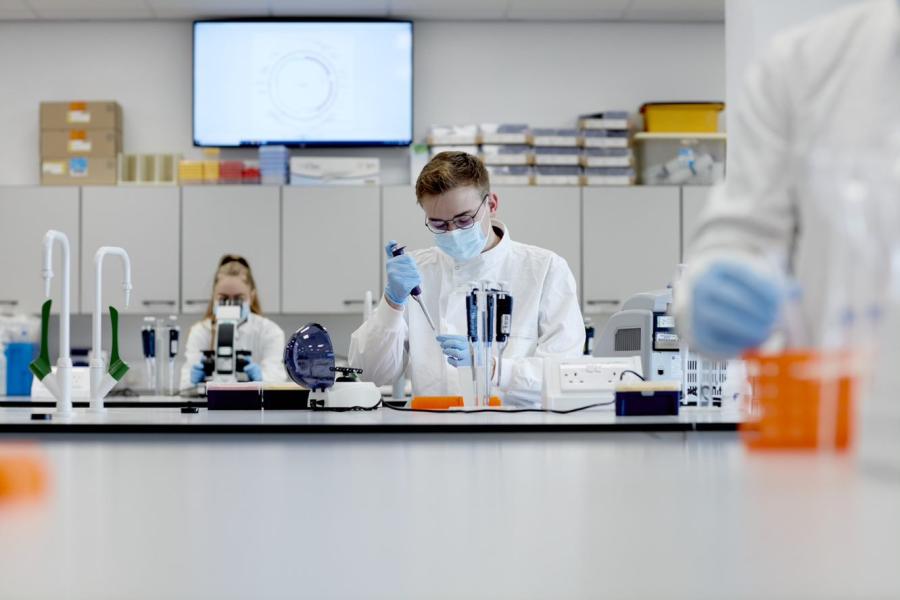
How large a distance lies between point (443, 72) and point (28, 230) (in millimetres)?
2271

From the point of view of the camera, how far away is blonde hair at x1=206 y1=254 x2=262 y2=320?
4.67 metres

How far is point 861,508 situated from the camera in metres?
0.87

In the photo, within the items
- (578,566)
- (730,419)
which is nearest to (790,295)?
(578,566)

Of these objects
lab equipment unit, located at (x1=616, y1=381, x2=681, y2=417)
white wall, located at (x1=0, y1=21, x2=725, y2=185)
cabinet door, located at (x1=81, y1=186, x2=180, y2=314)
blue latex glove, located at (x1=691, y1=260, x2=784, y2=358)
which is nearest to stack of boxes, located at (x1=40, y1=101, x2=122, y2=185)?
cabinet door, located at (x1=81, y1=186, x2=180, y2=314)

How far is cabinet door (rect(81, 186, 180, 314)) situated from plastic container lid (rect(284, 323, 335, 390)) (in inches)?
116

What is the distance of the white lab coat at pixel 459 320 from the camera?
9.45ft

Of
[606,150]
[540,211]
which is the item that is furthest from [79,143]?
[606,150]

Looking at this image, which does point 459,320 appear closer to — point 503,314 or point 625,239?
point 503,314

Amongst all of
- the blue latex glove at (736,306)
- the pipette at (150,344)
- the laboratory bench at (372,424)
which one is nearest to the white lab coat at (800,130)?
the blue latex glove at (736,306)

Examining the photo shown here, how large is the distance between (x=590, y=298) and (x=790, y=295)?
13.9 ft

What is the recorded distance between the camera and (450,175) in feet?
9.19

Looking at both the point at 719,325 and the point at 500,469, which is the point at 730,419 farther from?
the point at 719,325

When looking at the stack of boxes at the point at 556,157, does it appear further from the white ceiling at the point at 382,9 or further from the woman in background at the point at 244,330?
the woman in background at the point at 244,330

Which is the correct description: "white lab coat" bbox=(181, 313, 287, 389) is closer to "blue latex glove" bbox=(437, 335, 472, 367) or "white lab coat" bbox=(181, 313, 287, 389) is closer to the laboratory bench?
"blue latex glove" bbox=(437, 335, 472, 367)
